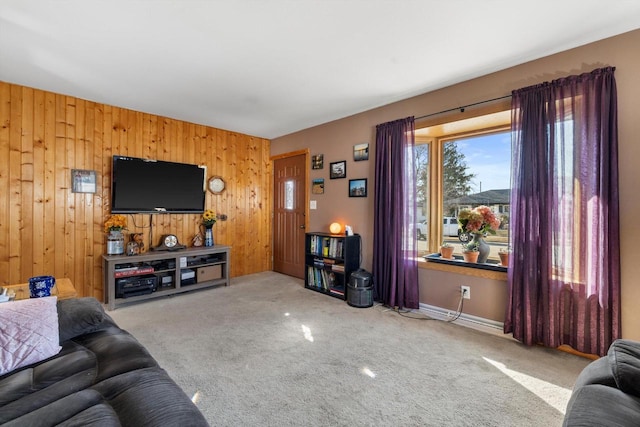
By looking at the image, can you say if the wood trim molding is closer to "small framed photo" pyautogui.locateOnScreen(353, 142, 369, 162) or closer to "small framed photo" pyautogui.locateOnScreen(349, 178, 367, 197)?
"small framed photo" pyautogui.locateOnScreen(349, 178, 367, 197)

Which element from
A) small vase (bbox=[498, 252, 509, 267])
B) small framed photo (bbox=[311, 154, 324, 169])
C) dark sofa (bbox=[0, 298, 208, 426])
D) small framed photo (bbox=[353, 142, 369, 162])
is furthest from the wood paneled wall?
small vase (bbox=[498, 252, 509, 267])

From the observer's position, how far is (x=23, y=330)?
1237 mm

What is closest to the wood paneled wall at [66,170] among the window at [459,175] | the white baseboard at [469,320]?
the window at [459,175]

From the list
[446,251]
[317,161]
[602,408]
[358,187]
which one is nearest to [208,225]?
[317,161]

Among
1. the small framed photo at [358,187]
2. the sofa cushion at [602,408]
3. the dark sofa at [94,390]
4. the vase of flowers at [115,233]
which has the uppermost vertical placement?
the small framed photo at [358,187]

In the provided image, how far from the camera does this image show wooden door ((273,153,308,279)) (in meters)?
4.66

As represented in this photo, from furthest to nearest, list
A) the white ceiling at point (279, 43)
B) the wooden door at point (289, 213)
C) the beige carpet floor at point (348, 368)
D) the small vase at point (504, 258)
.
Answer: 1. the wooden door at point (289, 213)
2. the small vase at point (504, 258)
3. the white ceiling at point (279, 43)
4. the beige carpet floor at point (348, 368)

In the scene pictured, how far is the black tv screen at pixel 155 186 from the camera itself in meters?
3.48

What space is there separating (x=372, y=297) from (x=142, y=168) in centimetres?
334

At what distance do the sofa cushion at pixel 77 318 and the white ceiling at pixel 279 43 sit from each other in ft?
6.13

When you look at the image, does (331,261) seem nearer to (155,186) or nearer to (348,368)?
(348,368)

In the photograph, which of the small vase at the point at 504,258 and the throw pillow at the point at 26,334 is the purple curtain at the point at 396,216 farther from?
the throw pillow at the point at 26,334

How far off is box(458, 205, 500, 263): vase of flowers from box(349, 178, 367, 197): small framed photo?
1.20 meters

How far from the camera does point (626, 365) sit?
3.33 ft
